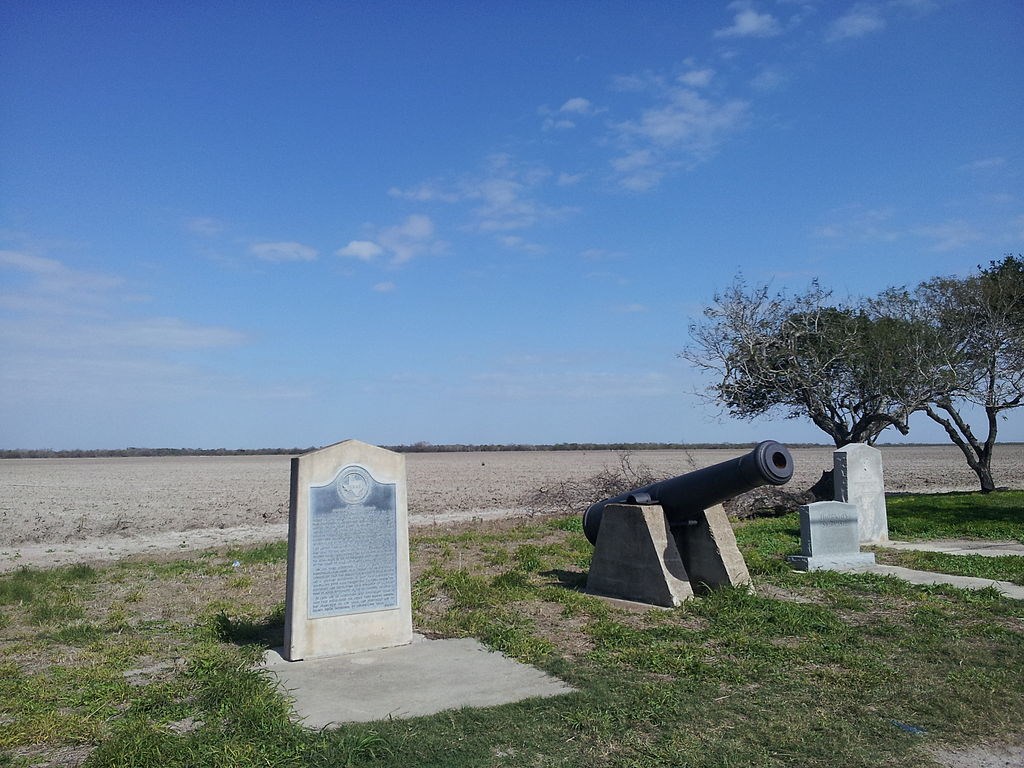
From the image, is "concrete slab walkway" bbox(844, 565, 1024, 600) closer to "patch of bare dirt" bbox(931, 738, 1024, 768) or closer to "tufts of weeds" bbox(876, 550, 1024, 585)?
"tufts of weeds" bbox(876, 550, 1024, 585)

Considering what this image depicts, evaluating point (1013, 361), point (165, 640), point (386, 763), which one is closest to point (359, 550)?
point (165, 640)

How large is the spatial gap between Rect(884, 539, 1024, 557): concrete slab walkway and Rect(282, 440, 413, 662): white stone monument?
9.57m

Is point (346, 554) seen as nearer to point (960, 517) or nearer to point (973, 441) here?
point (960, 517)

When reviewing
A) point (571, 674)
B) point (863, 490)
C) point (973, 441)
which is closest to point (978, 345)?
point (973, 441)

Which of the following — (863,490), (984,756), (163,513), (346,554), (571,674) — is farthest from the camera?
(163,513)

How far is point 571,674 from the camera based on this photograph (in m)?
6.18

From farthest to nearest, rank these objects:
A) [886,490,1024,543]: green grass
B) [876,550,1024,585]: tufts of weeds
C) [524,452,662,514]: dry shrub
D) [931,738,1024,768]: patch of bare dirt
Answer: [524,452,662,514]: dry shrub
[886,490,1024,543]: green grass
[876,550,1024,585]: tufts of weeds
[931,738,1024,768]: patch of bare dirt

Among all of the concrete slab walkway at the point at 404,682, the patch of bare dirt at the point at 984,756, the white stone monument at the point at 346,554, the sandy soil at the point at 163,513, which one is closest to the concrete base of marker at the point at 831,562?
the concrete slab walkway at the point at 404,682

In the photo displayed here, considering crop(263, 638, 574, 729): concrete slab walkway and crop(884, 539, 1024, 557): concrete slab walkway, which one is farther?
crop(884, 539, 1024, 557): concrete slab walkway

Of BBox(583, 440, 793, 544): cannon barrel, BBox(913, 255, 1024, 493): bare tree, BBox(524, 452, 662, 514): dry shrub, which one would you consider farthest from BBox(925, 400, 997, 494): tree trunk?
BBox(583, 440, 793, 544): cannon barrel

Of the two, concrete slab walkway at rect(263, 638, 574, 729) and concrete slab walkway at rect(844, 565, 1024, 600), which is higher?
concrete slab walkway at rect(844, 565, 1024, 600)

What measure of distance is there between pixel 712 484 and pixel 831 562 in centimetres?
382

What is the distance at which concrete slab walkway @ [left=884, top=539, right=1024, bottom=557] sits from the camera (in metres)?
13.0

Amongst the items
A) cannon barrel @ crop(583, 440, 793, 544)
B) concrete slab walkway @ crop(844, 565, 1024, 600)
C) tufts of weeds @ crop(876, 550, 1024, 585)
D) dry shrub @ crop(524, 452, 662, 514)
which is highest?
cannon barrel @ crop(583, 440, 793, 544)
